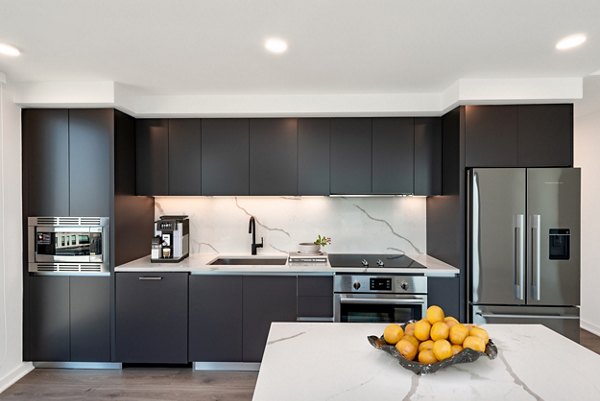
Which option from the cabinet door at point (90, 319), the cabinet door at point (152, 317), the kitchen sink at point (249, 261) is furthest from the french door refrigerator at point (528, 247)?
the cabinet door at point (90, 319)

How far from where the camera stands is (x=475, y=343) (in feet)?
3.69

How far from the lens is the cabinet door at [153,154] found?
3285 millimetres

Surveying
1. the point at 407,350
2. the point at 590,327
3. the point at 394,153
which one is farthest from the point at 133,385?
the point at 590,327

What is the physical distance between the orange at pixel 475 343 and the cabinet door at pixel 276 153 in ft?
7.45

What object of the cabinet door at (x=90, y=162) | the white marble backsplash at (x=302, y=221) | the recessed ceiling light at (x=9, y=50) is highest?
the recessed ceiling light at (x=9, y=50)

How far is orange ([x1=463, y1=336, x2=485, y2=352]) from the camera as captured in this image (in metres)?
1.12

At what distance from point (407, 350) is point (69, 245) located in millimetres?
2882

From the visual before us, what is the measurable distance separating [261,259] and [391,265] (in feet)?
4.12

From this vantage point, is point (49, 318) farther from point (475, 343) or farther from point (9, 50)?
point (475, 343)

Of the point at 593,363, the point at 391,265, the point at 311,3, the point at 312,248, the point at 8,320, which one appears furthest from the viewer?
the point at 312,248

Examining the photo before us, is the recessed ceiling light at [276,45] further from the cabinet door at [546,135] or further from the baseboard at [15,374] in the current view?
the baseboard at [15,374]

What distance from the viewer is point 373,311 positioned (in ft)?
9.48

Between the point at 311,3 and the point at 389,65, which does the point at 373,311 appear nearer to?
the point at 389,65

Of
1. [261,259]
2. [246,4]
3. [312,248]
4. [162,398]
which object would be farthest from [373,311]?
[246,4]
